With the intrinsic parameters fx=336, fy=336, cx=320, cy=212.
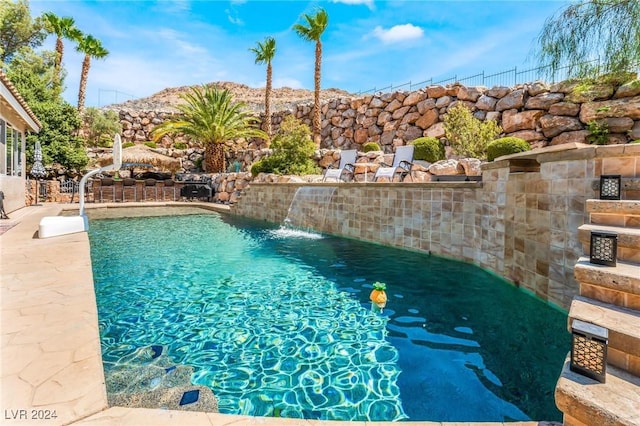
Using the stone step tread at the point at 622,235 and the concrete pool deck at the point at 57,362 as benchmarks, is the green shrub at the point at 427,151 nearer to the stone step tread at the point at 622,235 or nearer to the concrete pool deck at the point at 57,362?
the stone step tread at the point at 622,235

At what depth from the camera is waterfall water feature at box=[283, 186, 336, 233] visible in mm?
9531

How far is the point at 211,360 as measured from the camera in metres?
2.88

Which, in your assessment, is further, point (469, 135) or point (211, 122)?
point (211, 122)

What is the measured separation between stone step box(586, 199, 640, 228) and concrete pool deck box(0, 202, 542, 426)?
2073 millimetres

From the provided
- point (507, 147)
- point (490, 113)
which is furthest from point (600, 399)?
point (490, 113)

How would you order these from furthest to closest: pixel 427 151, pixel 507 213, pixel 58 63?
pixel 58 63, pixel 427 151, pixel 507 213

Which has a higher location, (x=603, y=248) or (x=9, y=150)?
(x=9, y=150)

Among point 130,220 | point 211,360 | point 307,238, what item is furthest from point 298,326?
point 130,220

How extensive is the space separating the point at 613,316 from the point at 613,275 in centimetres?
32

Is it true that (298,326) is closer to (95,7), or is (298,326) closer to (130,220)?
(130,220)

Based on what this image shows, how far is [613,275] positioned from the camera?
90.1 inches

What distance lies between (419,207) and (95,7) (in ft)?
46.3

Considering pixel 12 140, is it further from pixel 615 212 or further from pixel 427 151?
pixel 615 212

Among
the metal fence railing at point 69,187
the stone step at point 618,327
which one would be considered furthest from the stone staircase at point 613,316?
the metal fence railing at point 69,187
